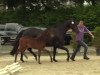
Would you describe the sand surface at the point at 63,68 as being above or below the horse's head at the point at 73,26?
below

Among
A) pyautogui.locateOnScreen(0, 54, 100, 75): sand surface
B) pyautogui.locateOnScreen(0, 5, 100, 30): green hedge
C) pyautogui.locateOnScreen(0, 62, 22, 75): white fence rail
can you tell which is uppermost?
pyautogui.locateOnScreen(0, 62, 22, 75): white fence rail

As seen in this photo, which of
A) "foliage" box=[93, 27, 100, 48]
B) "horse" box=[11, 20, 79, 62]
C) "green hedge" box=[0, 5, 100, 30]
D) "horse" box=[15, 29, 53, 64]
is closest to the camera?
"horse" box=[15, 29, 53, 64]

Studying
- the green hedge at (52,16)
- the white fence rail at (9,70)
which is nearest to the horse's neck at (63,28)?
the white fence rail at (9,70)

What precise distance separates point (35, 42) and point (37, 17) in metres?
22.6

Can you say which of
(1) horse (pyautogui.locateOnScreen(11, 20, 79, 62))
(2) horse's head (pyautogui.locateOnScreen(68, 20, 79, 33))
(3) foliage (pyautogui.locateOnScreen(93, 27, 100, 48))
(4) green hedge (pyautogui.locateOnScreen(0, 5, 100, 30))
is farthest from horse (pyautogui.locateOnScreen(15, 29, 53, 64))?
(4) green hedge (pyautogui.locateOnScreen(0, 5, 100, 30))

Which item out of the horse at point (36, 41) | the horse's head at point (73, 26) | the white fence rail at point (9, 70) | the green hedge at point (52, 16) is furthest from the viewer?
the green hedge at point (52, 16)

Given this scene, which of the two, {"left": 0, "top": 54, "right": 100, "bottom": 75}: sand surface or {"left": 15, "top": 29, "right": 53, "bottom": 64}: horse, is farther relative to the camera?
{"left": 15, "top": 29, "right": 53, "bottom": 64}: horse

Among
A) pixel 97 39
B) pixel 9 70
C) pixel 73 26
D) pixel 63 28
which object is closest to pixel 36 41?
pixel 63 28

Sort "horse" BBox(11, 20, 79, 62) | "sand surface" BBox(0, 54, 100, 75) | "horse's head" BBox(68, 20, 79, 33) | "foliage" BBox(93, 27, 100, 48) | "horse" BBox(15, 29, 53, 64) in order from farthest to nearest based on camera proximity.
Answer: "foliage" BBox(93, 27, 100, 48), "horse's head" BBox(68, 20, 79, 33), "horse" BBox(11, 20, 79, 62), "horse" BBox(15, 29, 53, 64), "sand surface" BBox(0, 54, 100, 75)

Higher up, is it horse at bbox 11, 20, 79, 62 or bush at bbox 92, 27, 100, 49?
horse at bbox 11, 20, 79, 62

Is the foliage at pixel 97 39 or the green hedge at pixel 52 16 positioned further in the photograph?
the green hedge at pixel 52 16

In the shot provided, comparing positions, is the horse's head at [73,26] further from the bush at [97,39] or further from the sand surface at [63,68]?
the bush at [97,39]

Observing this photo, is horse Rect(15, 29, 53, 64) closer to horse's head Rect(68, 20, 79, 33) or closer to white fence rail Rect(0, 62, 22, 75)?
horse's head Rect(68, 20, 79, 33)

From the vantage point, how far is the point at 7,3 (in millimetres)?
47375
